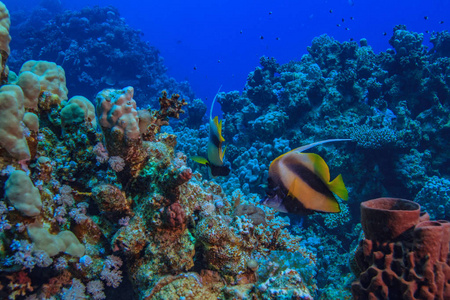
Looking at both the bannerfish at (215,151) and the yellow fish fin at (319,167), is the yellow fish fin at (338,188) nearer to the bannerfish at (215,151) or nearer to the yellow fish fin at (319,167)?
the yellow fish fin at (319,167)

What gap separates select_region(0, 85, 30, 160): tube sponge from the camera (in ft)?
7.02

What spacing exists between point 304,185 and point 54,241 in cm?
230

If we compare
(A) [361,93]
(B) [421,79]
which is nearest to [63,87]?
(A) [361,93]

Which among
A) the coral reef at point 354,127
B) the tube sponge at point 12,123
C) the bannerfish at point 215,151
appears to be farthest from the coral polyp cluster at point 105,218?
the coral reef at point 354,127

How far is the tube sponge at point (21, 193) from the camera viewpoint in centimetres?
206

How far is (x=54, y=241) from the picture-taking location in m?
2.29

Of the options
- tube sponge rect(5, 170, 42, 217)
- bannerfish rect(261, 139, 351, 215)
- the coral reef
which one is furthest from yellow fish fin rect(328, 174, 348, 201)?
the coral reef

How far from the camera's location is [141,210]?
2650mm

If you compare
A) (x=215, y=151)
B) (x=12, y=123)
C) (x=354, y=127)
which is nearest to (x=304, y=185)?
(x=215, y=151)

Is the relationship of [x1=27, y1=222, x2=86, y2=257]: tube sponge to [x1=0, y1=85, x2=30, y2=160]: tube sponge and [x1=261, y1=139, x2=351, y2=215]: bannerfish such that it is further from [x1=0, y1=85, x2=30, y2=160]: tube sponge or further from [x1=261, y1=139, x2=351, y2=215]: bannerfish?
[x1=261, y1=139, x2=351, y2=215]: bannerfish

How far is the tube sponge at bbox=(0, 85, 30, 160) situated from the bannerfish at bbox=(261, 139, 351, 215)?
2.30 m

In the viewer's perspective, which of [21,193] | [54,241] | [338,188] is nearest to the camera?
[338,188]

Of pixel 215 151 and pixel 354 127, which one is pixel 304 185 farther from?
pixel 354 127

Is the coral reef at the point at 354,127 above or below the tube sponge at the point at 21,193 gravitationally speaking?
above
